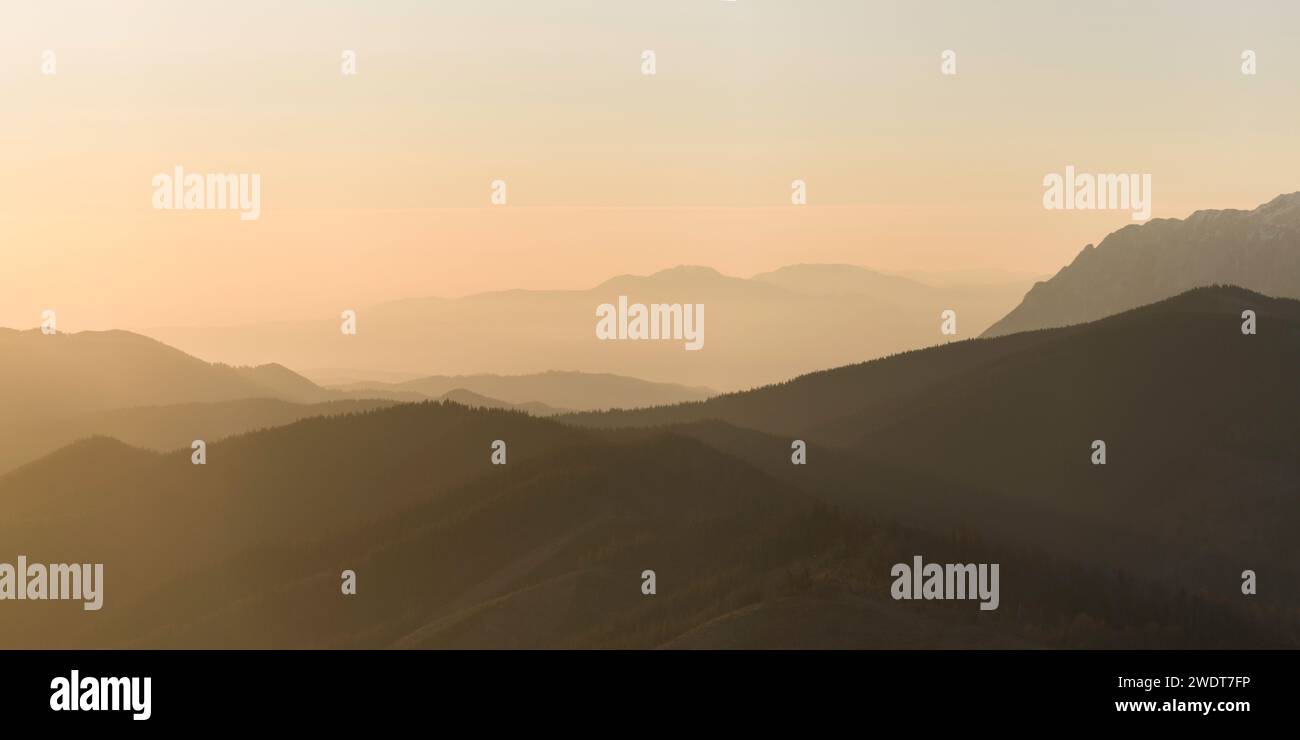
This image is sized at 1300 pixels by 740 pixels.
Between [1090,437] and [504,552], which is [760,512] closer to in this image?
[504,552]

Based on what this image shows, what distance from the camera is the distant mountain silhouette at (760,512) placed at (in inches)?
2886

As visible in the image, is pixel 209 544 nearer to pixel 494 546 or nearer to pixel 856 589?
pixel 494 546

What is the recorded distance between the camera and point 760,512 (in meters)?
89.3

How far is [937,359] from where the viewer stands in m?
181

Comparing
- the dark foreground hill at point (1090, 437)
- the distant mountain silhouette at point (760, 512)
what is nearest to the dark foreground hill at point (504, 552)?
the distant mountain silhouette at point (760, 512)

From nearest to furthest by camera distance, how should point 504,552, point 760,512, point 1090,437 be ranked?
point 760,512 → point 504,552 → point 1090,437

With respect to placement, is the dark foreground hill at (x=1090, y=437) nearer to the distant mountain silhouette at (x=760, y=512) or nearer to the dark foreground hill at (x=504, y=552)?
the distant mountain silhouette at (x=760, y=512)

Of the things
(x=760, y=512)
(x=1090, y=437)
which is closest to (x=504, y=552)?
(x=760, y=512)

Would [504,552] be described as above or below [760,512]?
below

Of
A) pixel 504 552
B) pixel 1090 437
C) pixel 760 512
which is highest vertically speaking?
pixel 1090 437

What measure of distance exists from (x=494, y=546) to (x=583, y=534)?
29.9ft

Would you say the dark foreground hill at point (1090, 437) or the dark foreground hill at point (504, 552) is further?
the dark foreground hill at point (1090, 437)

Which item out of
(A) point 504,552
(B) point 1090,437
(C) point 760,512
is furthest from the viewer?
(B) point 1090,437
